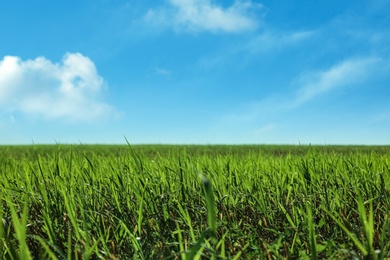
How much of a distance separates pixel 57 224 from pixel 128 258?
58cm

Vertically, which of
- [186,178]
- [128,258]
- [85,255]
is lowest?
[128,258]

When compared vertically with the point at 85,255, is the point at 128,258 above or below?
below

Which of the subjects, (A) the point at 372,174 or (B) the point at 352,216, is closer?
(B) the point at 352,216

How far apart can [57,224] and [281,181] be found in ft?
4.77

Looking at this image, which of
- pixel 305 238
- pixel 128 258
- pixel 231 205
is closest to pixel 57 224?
pixel 128 258

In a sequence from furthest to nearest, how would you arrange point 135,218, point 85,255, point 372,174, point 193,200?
point 372,174
point 193,200
point 135,218
point 85,255

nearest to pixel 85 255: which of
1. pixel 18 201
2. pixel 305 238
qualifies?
pixel 305 238

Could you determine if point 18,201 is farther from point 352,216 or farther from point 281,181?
point 352,216

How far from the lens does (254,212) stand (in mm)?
2172

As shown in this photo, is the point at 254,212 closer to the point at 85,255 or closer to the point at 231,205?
the point at 231,205

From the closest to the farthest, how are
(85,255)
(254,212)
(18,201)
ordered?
1. (85,255)
2. (254,212)
3. (18,201)

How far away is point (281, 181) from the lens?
8.65ft

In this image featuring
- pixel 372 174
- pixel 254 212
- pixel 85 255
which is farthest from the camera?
pixel 372 174

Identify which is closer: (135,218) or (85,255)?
(85,255)
